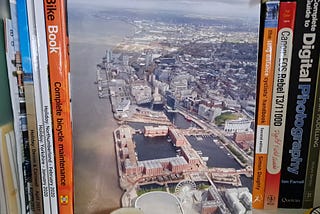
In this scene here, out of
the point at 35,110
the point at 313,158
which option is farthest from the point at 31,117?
the point at 313,158

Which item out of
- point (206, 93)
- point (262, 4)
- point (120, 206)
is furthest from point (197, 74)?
point (120, 206)

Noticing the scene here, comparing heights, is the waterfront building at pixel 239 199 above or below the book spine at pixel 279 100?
below

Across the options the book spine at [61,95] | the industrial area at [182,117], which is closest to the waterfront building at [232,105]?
the industrial area at [182,117]

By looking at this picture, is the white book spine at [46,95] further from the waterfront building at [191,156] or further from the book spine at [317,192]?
the book spine at [317,192]

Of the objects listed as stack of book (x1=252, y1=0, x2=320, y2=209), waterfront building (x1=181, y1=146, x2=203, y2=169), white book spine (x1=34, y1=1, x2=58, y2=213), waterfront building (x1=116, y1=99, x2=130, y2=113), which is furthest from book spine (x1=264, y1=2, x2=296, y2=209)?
white book spine (x1=34, y1=1, x2=58, y2=213)

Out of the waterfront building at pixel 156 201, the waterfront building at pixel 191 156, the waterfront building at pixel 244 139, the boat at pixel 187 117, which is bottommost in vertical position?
the waterfront building at pixel 156 201

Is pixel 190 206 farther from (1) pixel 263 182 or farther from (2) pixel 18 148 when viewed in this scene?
(2) pixel 18 148

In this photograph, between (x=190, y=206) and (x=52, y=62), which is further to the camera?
(x=190, y=206)
